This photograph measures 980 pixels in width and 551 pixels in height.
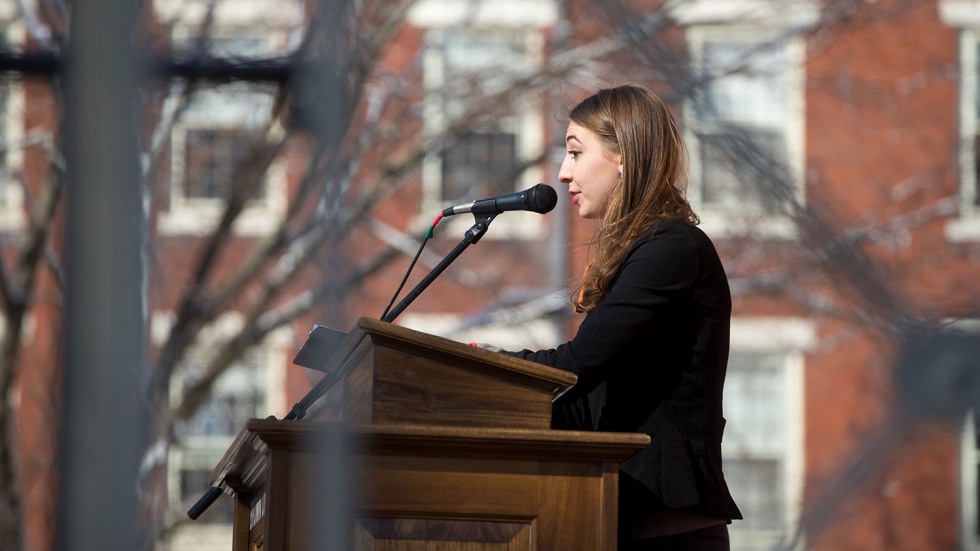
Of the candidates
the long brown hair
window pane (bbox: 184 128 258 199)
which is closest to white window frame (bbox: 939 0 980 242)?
window pane (bbox: 184 128 258 199)

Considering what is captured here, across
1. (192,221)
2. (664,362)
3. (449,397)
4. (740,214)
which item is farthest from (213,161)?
(449,397)

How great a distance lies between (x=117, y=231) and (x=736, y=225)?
9.56 meters

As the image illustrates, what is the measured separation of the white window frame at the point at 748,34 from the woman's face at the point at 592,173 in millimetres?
7197

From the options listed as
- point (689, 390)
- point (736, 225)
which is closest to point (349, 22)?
point (689, 390)

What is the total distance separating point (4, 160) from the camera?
29.7ft

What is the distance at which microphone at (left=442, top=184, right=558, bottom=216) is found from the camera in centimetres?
276

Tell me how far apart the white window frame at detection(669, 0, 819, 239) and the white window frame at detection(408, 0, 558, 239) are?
3.34 feet

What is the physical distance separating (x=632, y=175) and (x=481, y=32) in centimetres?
807

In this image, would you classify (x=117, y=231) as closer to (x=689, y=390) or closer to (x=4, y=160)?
(x=689, y=390)

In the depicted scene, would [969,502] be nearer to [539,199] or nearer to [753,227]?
[753,227]

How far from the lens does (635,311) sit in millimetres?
2617

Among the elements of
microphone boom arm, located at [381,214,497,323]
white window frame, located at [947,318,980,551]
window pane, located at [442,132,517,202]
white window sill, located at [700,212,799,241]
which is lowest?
white window frame, located at [947,318,980,551]

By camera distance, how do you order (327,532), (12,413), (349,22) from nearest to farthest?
(327,532)
(349,22)
(12,413)

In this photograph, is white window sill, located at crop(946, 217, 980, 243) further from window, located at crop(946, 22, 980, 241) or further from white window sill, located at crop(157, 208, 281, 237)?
white window sill, located at crop(157, 208, 281, 237)
